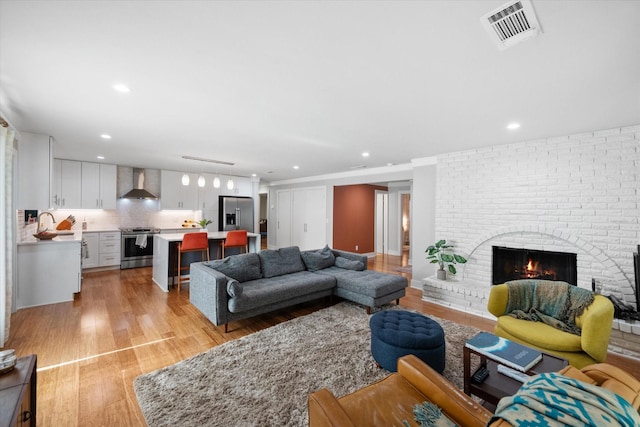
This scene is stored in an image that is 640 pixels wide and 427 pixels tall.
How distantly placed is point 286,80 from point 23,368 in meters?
2.45

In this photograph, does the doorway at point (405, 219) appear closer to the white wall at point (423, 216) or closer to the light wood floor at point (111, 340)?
the white wall at point (423, 216)

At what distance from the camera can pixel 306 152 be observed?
4.72 metres

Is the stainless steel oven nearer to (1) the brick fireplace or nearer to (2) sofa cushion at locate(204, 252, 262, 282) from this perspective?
(2) sofa cushion at locate(204, 252, 262, 282)

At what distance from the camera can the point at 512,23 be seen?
1440 mm

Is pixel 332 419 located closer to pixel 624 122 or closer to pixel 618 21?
pixel 618 21

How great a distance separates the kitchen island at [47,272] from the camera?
373 cm

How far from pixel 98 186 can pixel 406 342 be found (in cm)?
716

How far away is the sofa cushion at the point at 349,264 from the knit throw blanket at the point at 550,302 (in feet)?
6.72

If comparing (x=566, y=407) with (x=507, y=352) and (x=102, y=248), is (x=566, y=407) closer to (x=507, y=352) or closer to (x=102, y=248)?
(x=507, y=352)

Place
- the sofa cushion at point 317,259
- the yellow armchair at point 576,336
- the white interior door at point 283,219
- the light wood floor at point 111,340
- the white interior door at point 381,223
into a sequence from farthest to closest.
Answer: the white interior door at point 283,219
the white interior door at point 381,223
the sofa cushion at point 317,259
the yellow armchair at point 576,336
the light wood floor at point 111,340

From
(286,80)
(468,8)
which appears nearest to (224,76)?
(286,80)

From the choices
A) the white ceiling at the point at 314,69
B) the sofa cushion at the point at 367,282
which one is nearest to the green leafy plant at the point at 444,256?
the sofa cushion at the point at 367,282

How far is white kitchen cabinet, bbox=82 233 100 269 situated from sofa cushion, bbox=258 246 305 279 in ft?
14.2

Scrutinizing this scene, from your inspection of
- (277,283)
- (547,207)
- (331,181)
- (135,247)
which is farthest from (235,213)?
(547,207)
